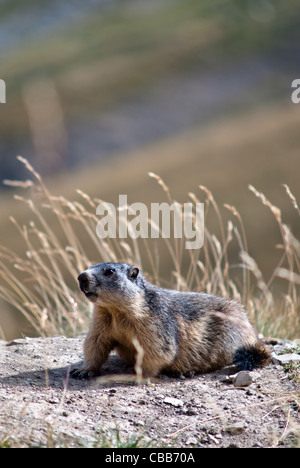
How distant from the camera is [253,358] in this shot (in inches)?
245

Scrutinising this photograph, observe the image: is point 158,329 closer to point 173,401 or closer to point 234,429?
point 173,401

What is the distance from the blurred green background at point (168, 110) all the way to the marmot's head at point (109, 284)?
619 inches

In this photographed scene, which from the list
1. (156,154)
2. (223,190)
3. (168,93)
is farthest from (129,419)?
(168,93)

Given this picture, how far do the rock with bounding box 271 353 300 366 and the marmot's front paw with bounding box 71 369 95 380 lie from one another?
1.78m

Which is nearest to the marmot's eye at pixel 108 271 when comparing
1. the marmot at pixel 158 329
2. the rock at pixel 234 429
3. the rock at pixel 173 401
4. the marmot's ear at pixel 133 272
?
the marmot at pixel 158 329

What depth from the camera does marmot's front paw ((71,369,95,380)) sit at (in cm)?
594

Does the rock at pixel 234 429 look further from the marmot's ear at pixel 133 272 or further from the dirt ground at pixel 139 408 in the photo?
the marmot's ear at pixel 133 272

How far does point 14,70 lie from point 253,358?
7150 centimetres

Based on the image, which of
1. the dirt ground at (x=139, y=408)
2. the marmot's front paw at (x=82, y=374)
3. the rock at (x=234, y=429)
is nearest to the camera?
the dirt ground at (x=139, y=408)

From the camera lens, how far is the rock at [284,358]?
6168 millimetres

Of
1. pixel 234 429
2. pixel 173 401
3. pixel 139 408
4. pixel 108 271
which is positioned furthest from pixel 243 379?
pixel 108 271

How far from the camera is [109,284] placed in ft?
18.9

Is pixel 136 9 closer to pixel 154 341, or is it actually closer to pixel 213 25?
pixel 213 25

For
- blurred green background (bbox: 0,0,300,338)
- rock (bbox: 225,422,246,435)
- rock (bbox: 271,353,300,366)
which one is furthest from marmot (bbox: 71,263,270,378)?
blurred green background (bbox: 0,0,300,338)
